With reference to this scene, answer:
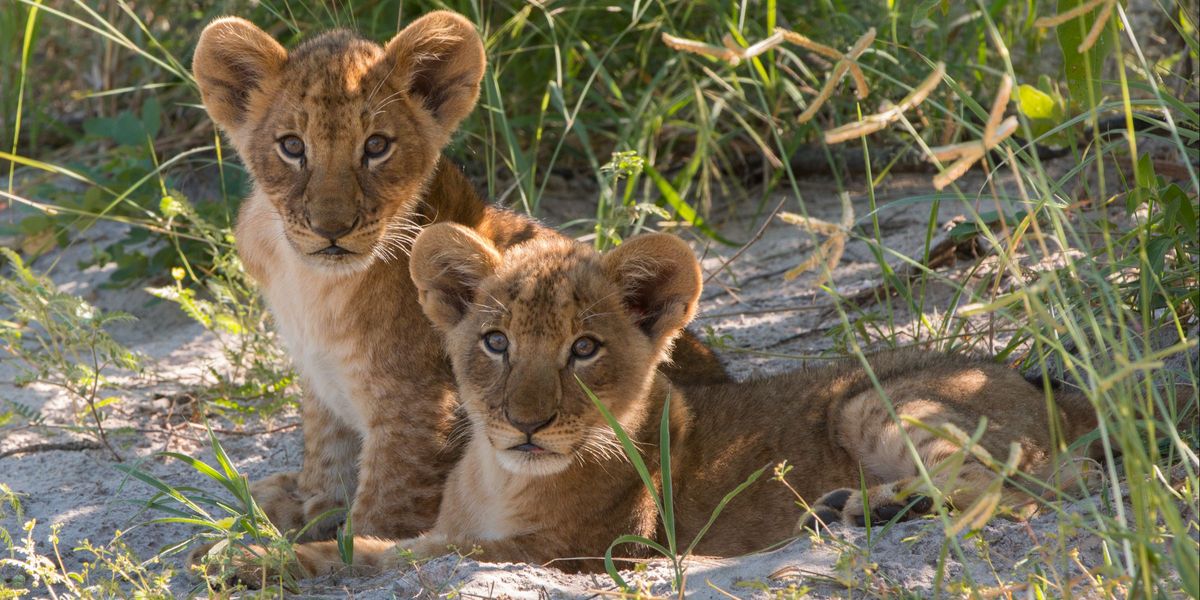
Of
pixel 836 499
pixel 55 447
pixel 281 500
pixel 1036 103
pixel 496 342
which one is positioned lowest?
pixel 55 447

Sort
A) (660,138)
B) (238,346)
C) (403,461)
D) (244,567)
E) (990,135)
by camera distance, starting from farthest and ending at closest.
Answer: (660,138) < (238,346) < (403,461) < (244,567) < (990,135)

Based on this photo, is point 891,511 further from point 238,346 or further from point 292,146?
point 238,346

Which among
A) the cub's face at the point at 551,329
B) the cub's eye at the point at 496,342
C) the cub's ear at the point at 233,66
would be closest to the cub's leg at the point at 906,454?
the cub's face at the point at 551,329

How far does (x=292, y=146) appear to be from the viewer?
3850 mm

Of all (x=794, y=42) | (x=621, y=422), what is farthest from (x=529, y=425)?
(x=794, y=42)

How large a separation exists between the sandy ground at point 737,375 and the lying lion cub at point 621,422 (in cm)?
25

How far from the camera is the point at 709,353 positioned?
4.67m

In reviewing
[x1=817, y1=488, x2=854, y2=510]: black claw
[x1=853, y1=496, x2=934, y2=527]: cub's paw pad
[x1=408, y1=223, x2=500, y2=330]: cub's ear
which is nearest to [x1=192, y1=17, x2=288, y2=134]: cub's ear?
[x1=408, y1=223, x2=500, y2=330]: cub's ear

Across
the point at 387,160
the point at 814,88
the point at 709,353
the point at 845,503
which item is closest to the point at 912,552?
the point at 845,503

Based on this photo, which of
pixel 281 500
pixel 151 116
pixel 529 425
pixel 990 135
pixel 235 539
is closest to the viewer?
pixel 990 135

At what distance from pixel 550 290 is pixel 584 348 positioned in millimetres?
190

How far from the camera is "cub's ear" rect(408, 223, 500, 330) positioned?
3693 millimetres

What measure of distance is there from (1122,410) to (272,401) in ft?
12.1

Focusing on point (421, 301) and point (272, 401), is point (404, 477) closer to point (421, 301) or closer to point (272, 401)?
point (421, 301)
